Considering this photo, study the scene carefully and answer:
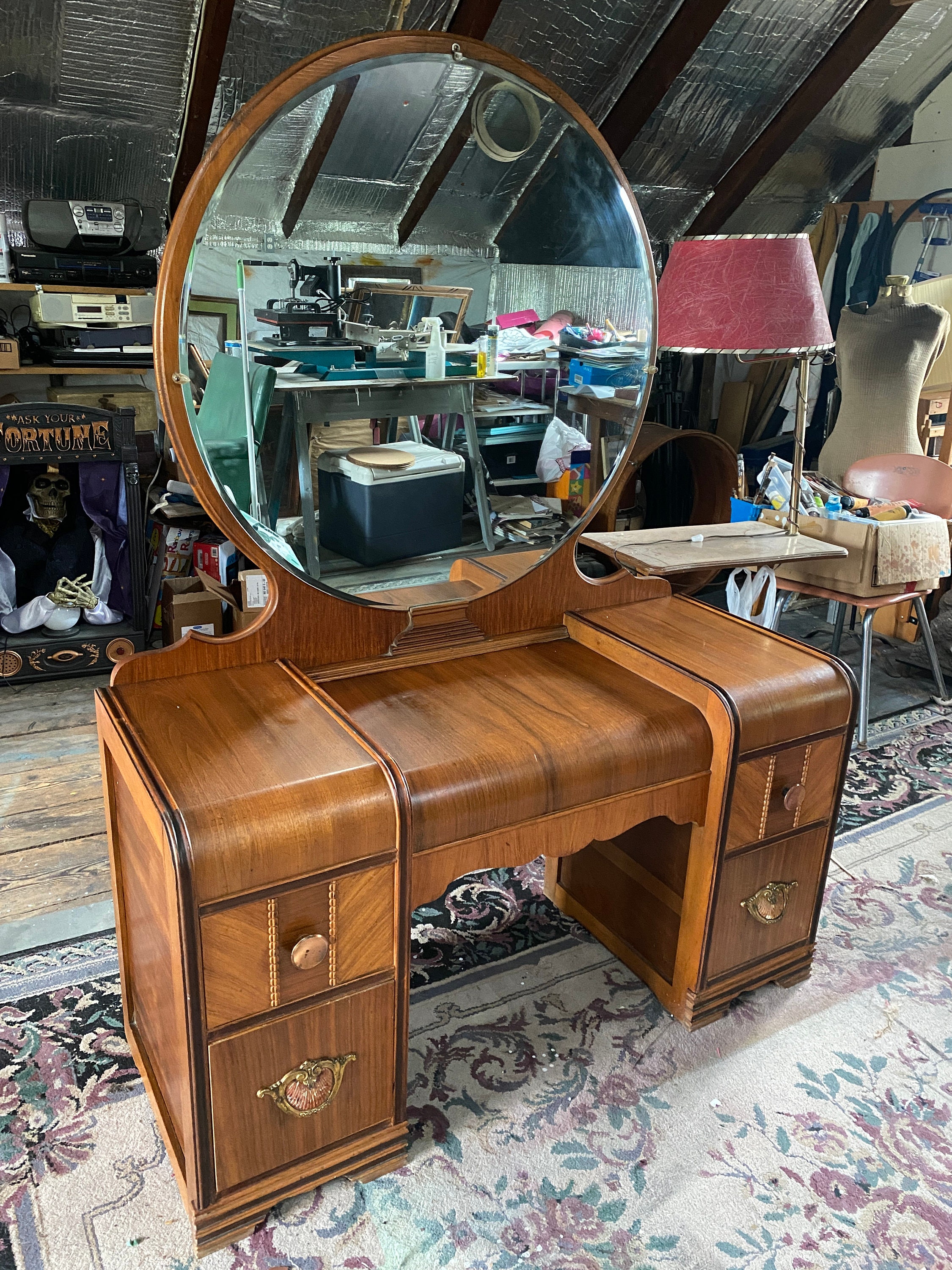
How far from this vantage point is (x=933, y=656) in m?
2.89

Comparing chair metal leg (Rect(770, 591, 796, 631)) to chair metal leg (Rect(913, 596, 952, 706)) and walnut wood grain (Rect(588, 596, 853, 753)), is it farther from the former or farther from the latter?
walnut wood grain (Rect(588, 596, 853, 753))

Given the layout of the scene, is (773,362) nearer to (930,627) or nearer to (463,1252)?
(930,627)

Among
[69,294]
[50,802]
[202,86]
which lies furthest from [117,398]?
[50,802]

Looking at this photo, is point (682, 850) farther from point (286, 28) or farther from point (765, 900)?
point (286, 28)

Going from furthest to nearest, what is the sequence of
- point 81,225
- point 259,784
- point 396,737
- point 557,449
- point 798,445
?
1. point 81,225
2. point 798,445
3. point 557,449
4. point 396,737
5. point 259,784

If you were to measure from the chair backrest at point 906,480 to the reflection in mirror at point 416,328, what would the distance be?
1.67 m

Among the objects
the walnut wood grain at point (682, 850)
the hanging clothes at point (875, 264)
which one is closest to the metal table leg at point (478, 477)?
the walnut wood grain at point (682, 850)

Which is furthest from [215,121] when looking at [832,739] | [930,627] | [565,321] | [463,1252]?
[463,1252]

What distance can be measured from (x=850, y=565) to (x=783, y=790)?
1.30 meters

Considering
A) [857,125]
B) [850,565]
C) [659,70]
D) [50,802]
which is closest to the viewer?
[50,802]

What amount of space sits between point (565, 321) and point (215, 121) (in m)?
1.87

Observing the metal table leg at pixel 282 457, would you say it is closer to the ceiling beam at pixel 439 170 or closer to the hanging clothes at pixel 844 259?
the ceiling beam at pixel 439 170

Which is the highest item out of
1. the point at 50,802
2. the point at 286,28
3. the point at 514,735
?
the point at 286,28

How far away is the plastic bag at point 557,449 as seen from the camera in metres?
1.58
